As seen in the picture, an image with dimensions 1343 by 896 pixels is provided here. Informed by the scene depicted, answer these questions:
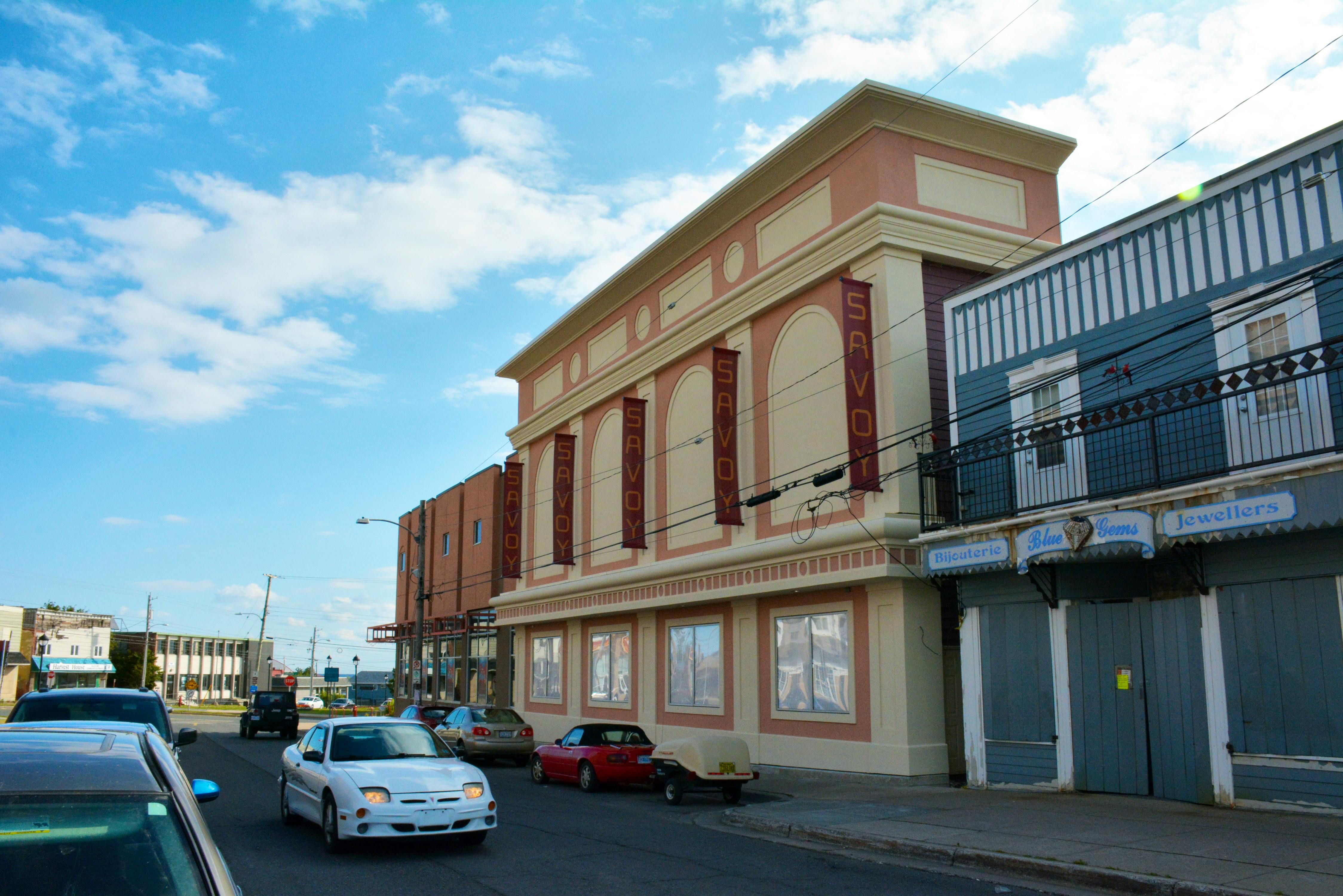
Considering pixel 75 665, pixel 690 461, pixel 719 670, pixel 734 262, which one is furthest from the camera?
pixel 75 665

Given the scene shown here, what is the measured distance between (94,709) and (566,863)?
19.4 feet

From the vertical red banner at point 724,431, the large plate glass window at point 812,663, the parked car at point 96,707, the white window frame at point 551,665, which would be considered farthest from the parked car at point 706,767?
the white window frame at point 551,665

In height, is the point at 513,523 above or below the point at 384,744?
above

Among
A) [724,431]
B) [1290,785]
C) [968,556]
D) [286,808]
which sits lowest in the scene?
[286,808]

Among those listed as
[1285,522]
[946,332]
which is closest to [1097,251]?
[946,332]

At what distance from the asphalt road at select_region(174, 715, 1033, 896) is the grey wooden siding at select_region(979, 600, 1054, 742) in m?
4.90

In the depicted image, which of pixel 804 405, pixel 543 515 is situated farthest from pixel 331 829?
pixel 543 515

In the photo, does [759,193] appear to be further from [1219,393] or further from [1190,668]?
[1190,668]

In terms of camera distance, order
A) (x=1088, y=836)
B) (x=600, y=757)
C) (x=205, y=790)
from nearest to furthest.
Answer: (x=205, y=790) < (x=1088, y=836) < (x=600, y=757)

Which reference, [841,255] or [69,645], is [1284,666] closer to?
[841,255]

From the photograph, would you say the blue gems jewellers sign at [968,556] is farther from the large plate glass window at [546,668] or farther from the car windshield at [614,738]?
the large plate glass window at [546,668]

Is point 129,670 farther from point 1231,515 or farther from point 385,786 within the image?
A: point 1231,515

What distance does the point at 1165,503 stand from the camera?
13539 mm

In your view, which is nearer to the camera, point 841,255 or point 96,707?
point 96,707
